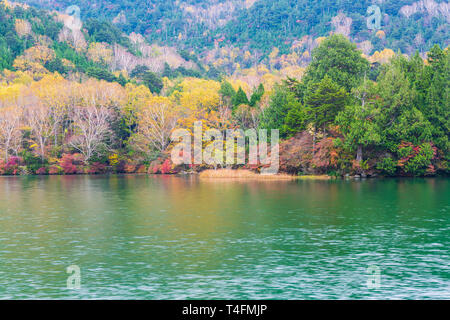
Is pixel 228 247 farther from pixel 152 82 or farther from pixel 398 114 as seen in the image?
pixel 152 82

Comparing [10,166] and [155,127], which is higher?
[155,127]

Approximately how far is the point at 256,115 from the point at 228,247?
4971 cm

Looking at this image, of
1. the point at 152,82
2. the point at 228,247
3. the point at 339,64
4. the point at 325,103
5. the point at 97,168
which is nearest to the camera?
the point at 228,247

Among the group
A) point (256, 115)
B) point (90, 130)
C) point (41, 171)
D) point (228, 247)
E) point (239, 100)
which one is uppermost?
point (239, 100)

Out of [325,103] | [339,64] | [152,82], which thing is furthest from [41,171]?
[339,64]

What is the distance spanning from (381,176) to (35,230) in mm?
40701

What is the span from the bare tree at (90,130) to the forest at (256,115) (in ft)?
0.59

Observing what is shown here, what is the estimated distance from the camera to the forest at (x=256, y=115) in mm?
55219

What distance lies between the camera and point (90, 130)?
237ft

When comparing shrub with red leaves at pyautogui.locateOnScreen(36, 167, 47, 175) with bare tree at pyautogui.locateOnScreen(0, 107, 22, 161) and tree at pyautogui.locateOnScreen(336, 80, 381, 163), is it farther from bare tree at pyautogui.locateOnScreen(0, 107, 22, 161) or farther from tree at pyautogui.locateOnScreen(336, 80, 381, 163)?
tree at pyautogui.locateOnScreen(336, 80, 381, 163)

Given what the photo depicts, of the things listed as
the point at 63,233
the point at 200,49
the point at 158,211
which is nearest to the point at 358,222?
the point at 158,211

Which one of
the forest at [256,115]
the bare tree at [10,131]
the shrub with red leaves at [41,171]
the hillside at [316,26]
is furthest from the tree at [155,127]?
the hillside at [316,26]

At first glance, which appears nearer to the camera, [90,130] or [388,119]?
[388,119]
